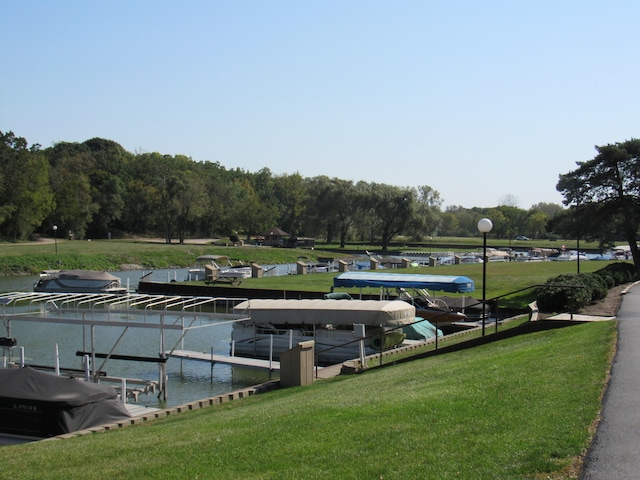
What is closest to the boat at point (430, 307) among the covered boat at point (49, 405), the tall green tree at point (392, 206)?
the covered boat at point (49, 405)

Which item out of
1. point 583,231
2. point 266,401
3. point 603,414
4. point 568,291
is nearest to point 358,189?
point 583,231

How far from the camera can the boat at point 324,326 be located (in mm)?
29578

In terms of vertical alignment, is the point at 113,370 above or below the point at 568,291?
below

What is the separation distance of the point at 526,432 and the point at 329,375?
43.7ft

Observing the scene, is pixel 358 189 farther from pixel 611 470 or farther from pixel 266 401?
pixel 611 470

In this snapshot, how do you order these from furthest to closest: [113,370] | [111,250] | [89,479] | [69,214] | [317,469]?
[69,214]
[111,250]
[113,370]
[89,479]
[317,469]

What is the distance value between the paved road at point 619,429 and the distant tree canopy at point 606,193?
3364 centimetres

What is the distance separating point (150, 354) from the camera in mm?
31000

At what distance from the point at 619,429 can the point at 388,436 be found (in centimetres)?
314

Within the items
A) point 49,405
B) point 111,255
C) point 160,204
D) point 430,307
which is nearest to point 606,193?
point 430,307

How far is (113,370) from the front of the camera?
27453mm

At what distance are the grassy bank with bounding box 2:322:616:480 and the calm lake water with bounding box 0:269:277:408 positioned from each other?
937 centimetres

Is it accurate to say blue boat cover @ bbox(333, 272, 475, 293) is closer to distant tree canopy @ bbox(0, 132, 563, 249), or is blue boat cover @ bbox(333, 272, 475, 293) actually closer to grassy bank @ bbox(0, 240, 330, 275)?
grassy bank @ bbox(0, 240, 330, 275)

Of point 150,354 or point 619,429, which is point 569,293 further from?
point 619,429
